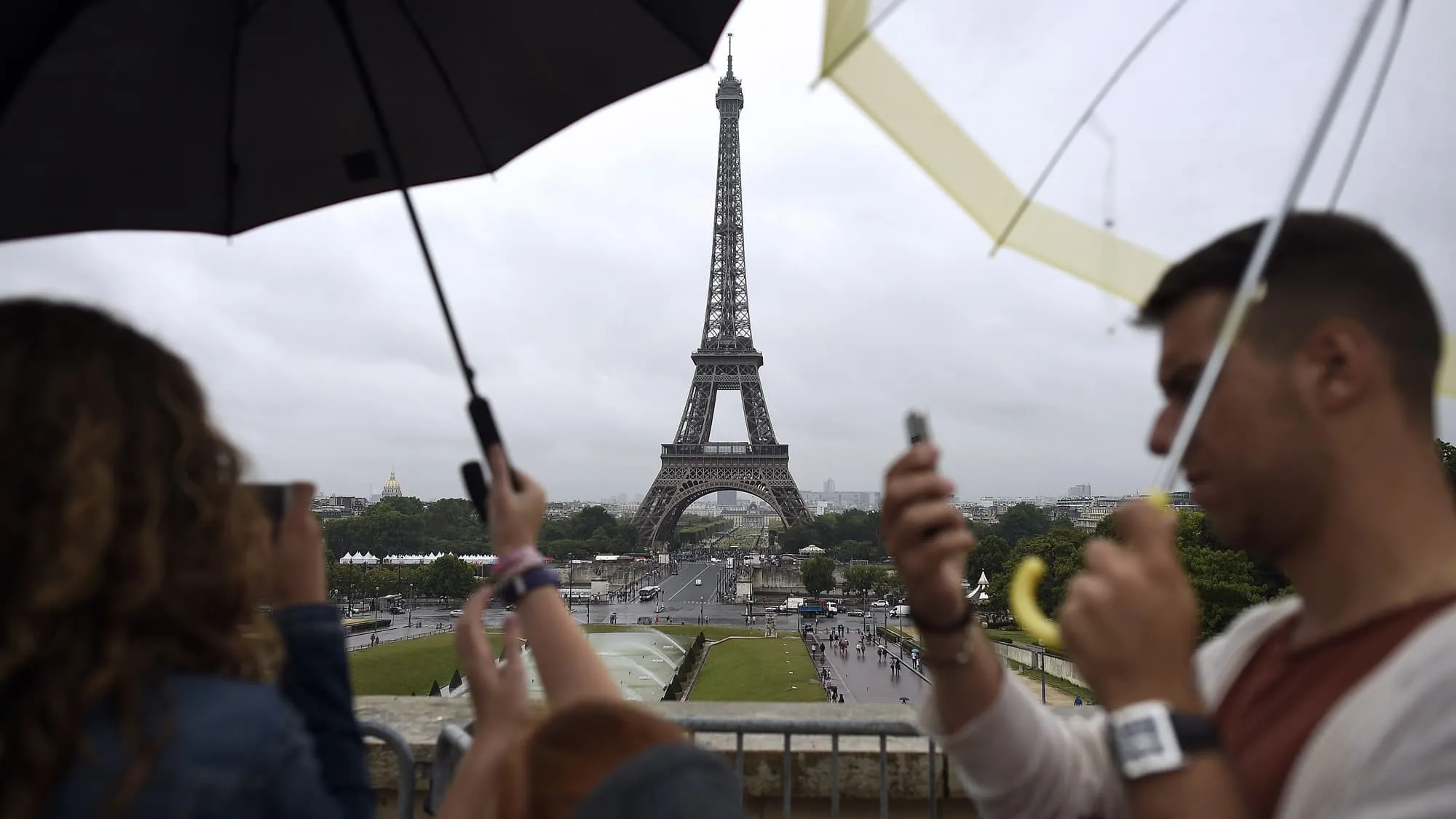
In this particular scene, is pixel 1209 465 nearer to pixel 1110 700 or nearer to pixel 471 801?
pixel 1110 700

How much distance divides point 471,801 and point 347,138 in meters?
2.20

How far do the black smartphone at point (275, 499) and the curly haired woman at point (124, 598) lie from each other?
6.8 inches

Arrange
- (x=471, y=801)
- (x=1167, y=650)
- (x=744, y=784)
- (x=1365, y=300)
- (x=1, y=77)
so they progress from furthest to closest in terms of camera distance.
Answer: (x=744, y=784), (x=1, y=77), (x=471, y=801), (x=1365, y=300), (x=1167, y=650)

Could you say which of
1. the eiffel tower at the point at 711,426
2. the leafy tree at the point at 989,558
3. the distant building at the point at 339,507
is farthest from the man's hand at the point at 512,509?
the distant building at the point at 339,507

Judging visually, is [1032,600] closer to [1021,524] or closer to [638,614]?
[638,614]

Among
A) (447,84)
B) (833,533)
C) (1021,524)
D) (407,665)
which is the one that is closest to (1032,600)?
(447,84)

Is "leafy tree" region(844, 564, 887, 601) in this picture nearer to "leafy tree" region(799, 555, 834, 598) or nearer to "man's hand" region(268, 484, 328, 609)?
"leafy tree" region(799, 555, 834, 598)

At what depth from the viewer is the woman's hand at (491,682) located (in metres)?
1.48

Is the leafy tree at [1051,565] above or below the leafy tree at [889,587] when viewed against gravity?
above

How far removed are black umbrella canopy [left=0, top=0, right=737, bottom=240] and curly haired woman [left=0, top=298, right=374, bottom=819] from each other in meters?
1.26

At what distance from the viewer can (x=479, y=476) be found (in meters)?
1.98

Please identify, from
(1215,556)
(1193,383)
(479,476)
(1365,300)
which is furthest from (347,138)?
(1215,556)

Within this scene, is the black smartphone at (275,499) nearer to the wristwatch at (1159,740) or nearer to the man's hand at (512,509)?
the man's hand at (512,509)

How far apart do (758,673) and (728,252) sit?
30564 millimetres
